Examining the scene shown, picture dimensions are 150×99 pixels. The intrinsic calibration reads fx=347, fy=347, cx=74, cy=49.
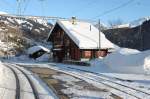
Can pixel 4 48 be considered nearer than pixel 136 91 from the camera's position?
No

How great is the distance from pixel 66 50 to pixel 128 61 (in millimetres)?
31826

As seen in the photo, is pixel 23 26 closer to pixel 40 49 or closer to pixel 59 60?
pixel 40 49

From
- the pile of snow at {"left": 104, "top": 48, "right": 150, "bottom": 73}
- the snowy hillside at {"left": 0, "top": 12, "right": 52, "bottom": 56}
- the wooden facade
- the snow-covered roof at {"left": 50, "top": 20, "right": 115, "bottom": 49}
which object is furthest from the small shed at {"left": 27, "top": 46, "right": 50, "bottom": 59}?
the pile of snow at {"left": 104, "top": 48, "right": 150, "bottom": 73}

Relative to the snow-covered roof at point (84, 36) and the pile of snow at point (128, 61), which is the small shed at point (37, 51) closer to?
the snow-covered roof at point (84, 36)

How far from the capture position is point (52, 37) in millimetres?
70125

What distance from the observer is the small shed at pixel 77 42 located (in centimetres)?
5716

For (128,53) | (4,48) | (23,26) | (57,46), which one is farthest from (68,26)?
(23,26)

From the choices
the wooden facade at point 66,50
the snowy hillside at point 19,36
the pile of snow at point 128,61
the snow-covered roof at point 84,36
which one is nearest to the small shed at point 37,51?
the snowy hillside at point 19,36

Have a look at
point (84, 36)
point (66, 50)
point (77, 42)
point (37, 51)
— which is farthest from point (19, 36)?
point (77, 42)

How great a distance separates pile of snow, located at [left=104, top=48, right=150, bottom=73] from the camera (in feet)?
102

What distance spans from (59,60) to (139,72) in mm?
36841

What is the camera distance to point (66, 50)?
64438 millimetres

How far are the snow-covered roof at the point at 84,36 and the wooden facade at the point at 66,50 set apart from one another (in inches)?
50.3

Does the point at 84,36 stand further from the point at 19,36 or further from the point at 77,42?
the point at 19,36
